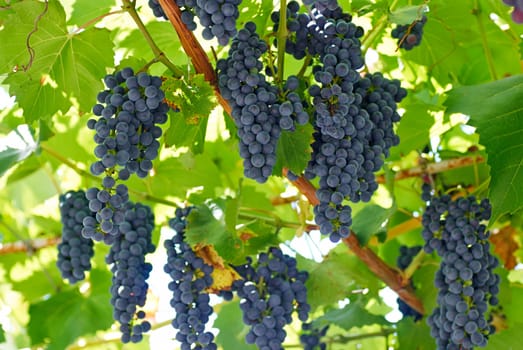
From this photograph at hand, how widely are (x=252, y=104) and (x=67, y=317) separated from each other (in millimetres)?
1654

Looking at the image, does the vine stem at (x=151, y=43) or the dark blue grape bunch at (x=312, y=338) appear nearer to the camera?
the vine stem at (x=151, y=43)

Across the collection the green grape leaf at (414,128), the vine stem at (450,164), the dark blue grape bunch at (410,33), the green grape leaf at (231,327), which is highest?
the dark blue grape bunch at (410,33)

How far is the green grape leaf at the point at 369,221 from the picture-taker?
222cm

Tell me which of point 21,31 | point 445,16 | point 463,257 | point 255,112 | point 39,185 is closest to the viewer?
point 255,112

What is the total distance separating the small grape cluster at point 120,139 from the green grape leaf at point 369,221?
0.80m

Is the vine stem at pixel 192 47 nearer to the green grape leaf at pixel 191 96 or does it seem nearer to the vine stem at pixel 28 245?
the green grape leaf at pixel 191 96

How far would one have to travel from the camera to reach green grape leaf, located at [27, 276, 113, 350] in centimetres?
288

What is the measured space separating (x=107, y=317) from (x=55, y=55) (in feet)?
3.89

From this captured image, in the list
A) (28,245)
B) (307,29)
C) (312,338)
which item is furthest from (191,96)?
(28,245)

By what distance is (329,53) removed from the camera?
1729 mm

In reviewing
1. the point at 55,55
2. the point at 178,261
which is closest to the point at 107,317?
the point at 178,261

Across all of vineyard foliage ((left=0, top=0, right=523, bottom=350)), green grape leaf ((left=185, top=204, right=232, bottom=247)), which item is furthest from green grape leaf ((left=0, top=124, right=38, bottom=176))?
Result: green grape leaf ((left=185, top=204, right=232, bottom=247))

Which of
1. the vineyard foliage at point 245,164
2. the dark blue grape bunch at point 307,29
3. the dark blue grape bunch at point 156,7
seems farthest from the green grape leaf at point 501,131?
the dark blue grape bunch at point 156,7

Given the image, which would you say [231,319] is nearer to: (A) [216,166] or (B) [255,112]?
(A) [216,166]
